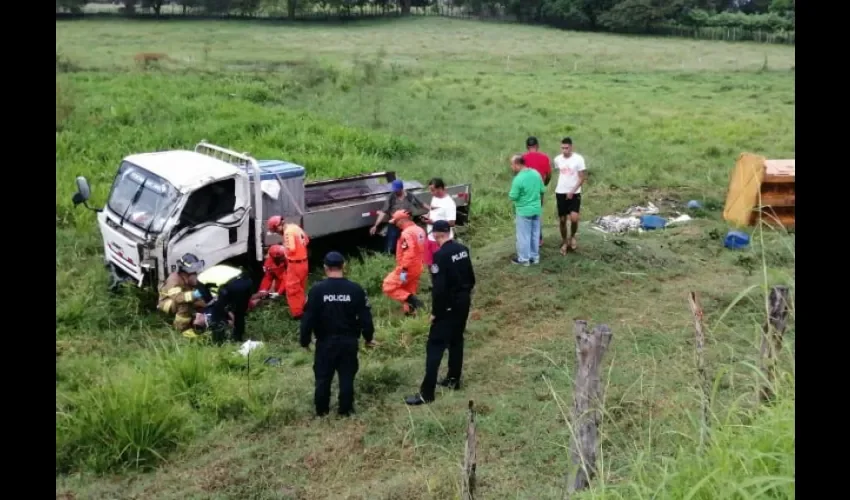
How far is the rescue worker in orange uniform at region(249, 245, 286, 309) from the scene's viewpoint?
995 centimetres

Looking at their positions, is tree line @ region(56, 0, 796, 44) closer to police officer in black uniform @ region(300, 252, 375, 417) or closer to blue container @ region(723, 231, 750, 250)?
blue container @ region(723, 231, 750, 250)

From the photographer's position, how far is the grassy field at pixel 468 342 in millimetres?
5613

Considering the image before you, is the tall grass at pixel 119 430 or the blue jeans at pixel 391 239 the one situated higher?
the blue jeans at pixel 391 239

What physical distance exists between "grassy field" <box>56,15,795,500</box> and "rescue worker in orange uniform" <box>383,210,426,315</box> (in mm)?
309

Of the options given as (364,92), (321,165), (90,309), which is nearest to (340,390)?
(90,309)

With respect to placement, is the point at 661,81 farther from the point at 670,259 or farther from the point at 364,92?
the point at 670,259

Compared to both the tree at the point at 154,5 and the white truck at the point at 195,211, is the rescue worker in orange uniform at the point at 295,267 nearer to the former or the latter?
the white truck at the point at 195,211

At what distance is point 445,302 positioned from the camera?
7.15 metres

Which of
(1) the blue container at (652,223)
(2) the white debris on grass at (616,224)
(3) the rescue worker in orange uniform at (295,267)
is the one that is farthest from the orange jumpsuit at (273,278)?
(1) the blue container at (652,223)

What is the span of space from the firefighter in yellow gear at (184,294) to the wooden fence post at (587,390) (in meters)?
5.75

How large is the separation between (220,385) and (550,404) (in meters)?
3.13

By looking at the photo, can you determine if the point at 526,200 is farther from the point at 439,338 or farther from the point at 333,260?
the point at 333,260

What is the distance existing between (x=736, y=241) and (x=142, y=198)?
8590 millimetres

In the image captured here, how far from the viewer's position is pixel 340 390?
23.2ft
